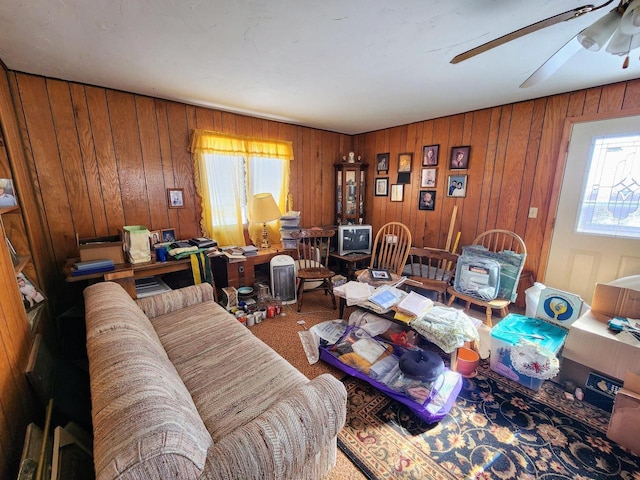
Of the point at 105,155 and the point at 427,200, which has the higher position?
the point at 105,155

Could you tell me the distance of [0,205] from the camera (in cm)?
140

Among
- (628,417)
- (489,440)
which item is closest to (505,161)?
(628,417)

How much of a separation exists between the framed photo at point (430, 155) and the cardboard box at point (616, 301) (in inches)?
81.0

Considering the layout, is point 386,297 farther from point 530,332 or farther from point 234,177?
point 234,177

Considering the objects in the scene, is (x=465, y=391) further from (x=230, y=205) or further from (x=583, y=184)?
(x=230, y=205)

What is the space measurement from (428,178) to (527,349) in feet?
7.49

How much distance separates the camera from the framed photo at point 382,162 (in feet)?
12.6

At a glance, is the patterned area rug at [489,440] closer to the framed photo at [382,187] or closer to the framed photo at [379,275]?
the framed photo at [379,275]

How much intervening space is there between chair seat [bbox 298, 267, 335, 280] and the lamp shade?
2.39 feet

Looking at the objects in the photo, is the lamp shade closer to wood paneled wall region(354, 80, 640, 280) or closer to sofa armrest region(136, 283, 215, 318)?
sofa armrest region(136, 283, 215, 318)

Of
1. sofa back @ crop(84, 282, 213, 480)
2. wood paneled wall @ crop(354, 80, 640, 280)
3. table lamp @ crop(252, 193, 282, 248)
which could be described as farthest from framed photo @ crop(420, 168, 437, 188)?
sofa back @ crop(84, 282, 213, 480)

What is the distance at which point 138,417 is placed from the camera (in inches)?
26.1

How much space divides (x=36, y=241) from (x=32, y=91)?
3.82 feet

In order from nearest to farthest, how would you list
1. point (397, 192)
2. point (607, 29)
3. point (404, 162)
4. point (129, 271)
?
point (607, 29) → point (129, 271) → point (404, 162) → point (397, 192)
